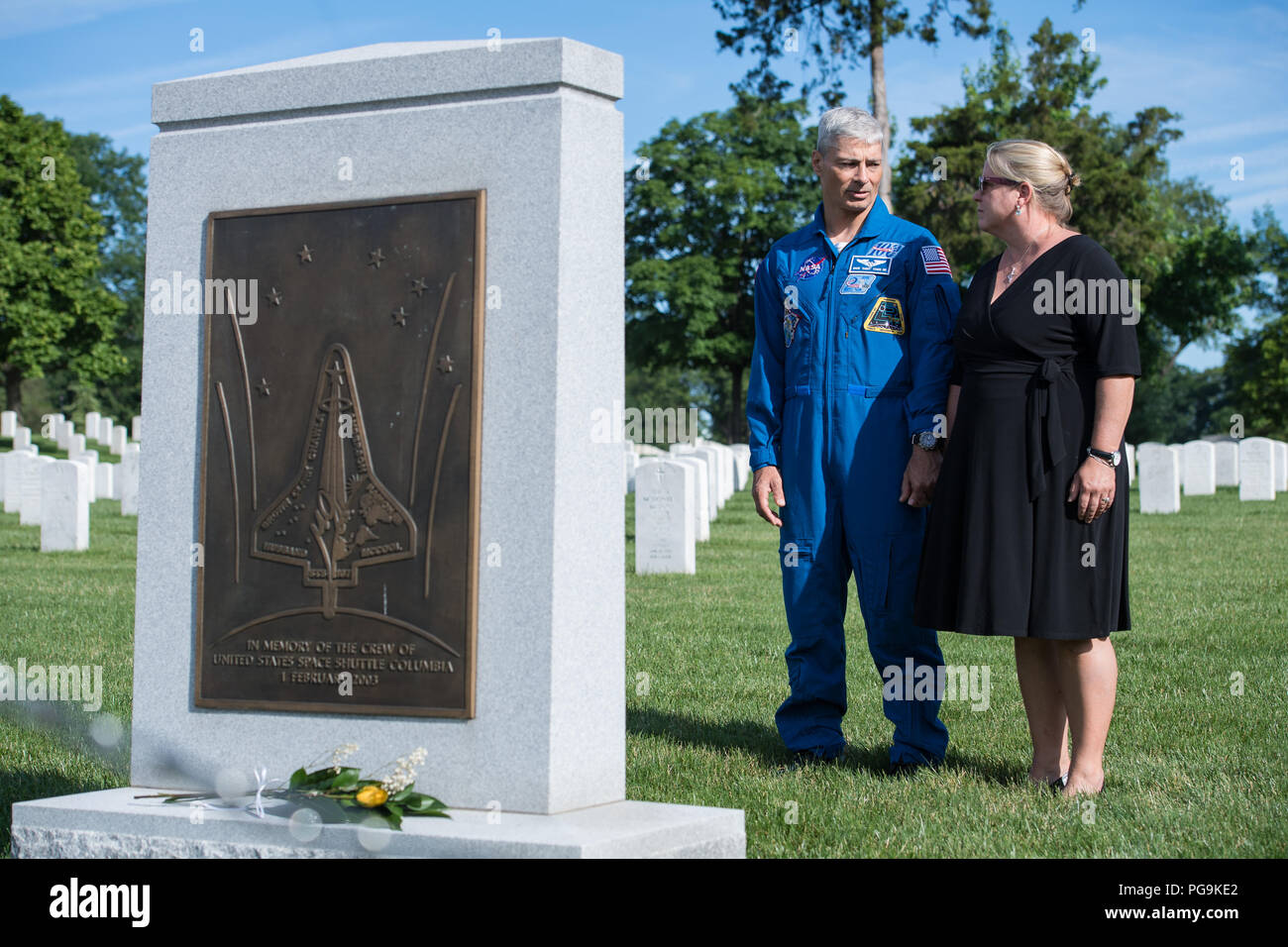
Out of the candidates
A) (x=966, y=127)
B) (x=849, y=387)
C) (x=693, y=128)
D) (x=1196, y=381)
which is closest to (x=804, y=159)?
(x=693, y=128)

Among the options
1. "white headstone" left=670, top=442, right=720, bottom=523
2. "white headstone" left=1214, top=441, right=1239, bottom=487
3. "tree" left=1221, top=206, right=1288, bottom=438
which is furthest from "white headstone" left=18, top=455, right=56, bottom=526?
"tree" left=1221, top=206, right=1288, bottom=438

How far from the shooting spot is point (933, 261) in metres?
4.94

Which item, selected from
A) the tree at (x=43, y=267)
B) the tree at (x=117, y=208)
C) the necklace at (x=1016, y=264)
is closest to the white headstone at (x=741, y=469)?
the necklace at (x=1016, y=264)

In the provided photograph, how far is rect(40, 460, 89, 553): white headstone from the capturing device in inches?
559

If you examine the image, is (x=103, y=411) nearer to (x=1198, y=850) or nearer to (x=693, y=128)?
(x=693, y=128)

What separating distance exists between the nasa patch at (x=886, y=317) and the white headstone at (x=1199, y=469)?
21.0m

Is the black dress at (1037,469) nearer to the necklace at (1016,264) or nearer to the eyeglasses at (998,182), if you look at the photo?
the necklace at (1016,264)

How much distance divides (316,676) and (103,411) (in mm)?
59615

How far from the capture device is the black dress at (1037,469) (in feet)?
14.2

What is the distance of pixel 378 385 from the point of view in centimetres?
383

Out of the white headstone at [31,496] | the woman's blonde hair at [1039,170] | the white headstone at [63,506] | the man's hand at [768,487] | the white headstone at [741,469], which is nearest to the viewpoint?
the woman's blonde hair at [1039,170]
